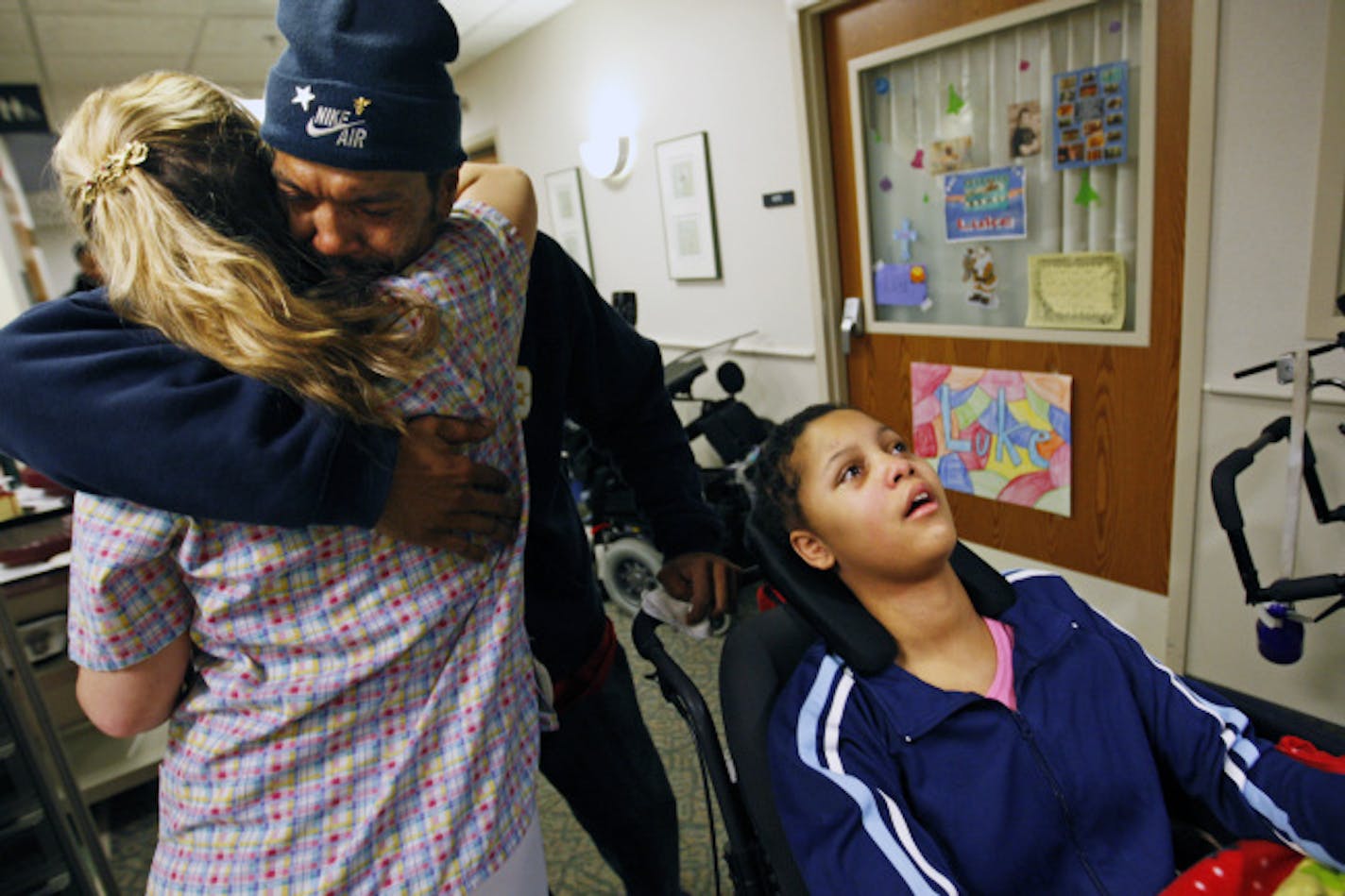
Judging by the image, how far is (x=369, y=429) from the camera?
0.69 metres

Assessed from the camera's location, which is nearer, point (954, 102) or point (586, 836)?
point (586, 836)

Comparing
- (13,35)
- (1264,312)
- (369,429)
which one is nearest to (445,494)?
(369,429)

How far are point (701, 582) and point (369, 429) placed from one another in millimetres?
637

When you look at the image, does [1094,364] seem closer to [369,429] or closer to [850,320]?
[850,320]

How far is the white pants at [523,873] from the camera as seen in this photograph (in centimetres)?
78

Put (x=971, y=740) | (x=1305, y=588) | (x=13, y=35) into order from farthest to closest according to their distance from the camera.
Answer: (x=13, y=35), (x=1305, y=588), (x=971, y=740)

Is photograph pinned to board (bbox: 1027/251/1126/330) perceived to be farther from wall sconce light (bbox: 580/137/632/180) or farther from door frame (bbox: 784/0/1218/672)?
wall sconce light (bbox: 580/137/632/180)

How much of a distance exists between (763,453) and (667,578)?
10.3 inches

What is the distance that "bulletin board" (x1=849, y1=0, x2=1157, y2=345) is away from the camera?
2.19m

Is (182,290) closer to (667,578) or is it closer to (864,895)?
(667,578)

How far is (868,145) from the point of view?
287 cm

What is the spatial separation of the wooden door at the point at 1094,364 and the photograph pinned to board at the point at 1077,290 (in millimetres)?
82

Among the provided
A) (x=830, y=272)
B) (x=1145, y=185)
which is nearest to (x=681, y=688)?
(x=1145, y=185)

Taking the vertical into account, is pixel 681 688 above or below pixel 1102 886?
above
